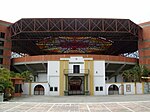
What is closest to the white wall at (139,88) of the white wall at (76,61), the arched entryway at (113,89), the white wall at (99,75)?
the arched entryway at (113,89)

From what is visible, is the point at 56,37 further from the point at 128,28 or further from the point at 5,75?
the point at 5,75

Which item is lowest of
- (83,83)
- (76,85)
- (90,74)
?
(76,85)

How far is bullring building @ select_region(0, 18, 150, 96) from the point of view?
177 ft

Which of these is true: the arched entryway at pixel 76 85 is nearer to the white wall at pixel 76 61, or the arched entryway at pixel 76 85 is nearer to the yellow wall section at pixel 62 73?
the yellow wall section at pixel 62 73

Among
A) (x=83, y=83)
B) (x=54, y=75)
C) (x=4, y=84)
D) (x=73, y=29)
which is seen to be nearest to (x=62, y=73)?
(x=54, y=75)

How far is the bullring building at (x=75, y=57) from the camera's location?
53.9 meters

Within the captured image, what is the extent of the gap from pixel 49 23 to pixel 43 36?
8.01 meters

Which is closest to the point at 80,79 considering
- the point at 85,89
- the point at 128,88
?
the point at 85,89

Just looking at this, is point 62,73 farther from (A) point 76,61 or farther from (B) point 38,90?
(B) point 38,90

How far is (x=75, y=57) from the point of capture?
54.8 metres

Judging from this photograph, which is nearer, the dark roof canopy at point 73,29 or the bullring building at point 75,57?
the bullring building at point 75,57

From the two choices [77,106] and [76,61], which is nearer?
[77,106]

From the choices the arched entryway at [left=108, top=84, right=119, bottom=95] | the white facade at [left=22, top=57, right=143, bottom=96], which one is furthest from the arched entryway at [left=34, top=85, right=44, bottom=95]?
the arched entryway at [left=108, top=84, right=119, bottom=95]

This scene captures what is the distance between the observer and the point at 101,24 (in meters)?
62.0
